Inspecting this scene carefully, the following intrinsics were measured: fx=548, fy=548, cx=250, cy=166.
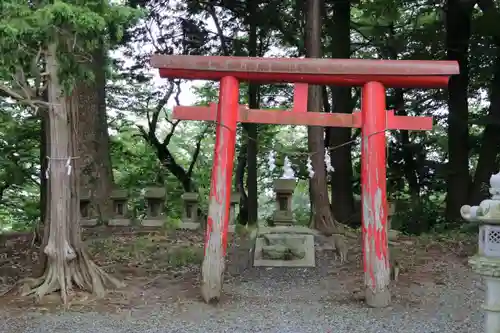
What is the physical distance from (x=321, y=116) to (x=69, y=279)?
3352 mm

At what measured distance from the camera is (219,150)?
6027 millimetres

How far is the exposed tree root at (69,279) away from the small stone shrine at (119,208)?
11.4ft

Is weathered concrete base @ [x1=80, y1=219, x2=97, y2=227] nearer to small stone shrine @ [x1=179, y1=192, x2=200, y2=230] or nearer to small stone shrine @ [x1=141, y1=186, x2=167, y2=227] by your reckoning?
small stone shrine @ [x1=141, y1=186, x2=167, y2=227]

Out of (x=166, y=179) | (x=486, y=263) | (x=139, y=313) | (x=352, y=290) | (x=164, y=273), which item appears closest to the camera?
(x=486, y=263)

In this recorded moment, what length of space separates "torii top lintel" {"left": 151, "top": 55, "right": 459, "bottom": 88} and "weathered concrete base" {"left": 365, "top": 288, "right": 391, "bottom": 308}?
7.46ft

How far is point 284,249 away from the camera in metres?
7.71

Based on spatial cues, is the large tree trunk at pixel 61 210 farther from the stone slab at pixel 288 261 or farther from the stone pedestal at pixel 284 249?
the stone pedestal at pixel 284 249

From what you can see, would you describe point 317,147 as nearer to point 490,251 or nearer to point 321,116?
point 321,116

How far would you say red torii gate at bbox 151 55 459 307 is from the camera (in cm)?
590

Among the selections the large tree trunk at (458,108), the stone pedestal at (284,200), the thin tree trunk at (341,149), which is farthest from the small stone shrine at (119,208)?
the large tree trunk at (458,108)

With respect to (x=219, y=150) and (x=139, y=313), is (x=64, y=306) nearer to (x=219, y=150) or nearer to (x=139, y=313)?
(x=139, y=313)

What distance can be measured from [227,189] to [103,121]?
16.7 ft

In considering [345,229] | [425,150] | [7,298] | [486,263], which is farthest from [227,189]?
[425,150]

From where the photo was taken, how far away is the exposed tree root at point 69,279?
6.05m
